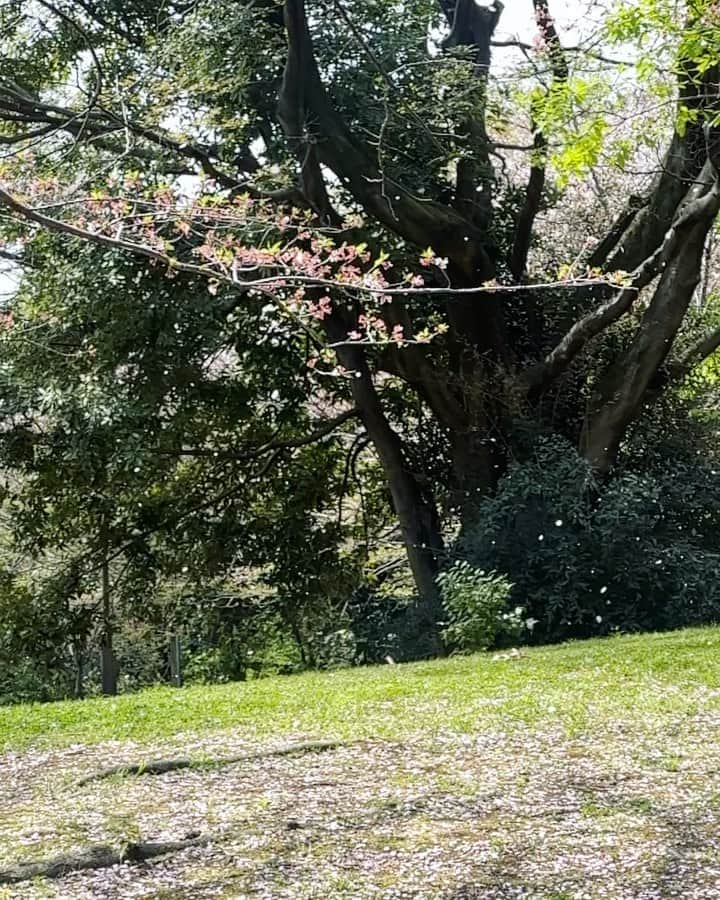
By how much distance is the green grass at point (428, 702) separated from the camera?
6.00m

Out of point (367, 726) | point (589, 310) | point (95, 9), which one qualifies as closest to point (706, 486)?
point (589, 310)

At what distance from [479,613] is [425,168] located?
4491 millimetres

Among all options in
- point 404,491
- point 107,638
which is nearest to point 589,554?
point 404,491

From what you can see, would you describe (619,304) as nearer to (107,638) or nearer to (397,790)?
(397,790)

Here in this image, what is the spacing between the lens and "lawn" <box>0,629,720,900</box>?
352cm

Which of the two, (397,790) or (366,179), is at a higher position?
(366,179)

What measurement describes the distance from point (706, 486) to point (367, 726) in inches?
257

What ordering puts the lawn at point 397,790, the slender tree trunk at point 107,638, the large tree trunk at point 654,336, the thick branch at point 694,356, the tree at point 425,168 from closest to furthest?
the lawn at point 397,790, the tree at point 425,168, the large tree trunk at point 654,336, the thick branch at point 694,356, the slender tree trunk at point 107,638

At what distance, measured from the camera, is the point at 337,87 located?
10.8 meters

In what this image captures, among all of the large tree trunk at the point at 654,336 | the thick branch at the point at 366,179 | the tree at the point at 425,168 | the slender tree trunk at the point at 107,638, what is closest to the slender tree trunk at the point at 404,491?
the tree at the point at 425,168

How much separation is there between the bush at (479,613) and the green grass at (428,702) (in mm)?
1032

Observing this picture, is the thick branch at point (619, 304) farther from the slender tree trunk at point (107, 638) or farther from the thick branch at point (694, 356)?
the slender tree trunk at point (107, 638)

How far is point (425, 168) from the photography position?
11.4 meters

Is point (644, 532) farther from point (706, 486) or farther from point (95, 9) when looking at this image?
point (95, 9)
